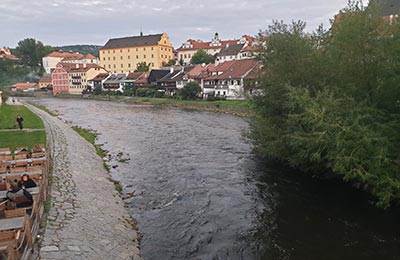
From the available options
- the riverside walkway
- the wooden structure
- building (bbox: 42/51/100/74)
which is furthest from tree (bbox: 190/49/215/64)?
the wooden structure

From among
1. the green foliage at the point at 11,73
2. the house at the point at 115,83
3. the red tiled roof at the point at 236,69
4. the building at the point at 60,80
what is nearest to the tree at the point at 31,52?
the green foliage at the point at 11,73

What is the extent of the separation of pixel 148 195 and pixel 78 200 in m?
3.43

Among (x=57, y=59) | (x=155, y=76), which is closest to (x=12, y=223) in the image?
(x=155, y=76)

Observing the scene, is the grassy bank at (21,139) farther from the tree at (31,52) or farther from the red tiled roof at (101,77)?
the tree at (31,52)

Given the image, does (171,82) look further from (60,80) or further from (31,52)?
(31,52)

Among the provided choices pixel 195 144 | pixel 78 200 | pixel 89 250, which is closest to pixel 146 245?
pixel 89 250

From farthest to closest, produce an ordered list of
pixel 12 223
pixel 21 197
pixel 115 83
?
pixel 115 83, pixel 21 197, pixel 12 223

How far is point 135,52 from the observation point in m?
118

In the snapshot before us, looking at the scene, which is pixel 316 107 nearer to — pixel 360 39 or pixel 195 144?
pixel 360 39

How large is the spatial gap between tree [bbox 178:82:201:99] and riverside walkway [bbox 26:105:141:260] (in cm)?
4446

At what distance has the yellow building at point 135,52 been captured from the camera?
115m

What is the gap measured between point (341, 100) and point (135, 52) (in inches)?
4385

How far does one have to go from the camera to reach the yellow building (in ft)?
378

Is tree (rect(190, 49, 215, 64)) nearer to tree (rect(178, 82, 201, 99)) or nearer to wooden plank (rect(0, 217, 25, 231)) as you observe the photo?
tree (rect(178, 82, 201, 99))
